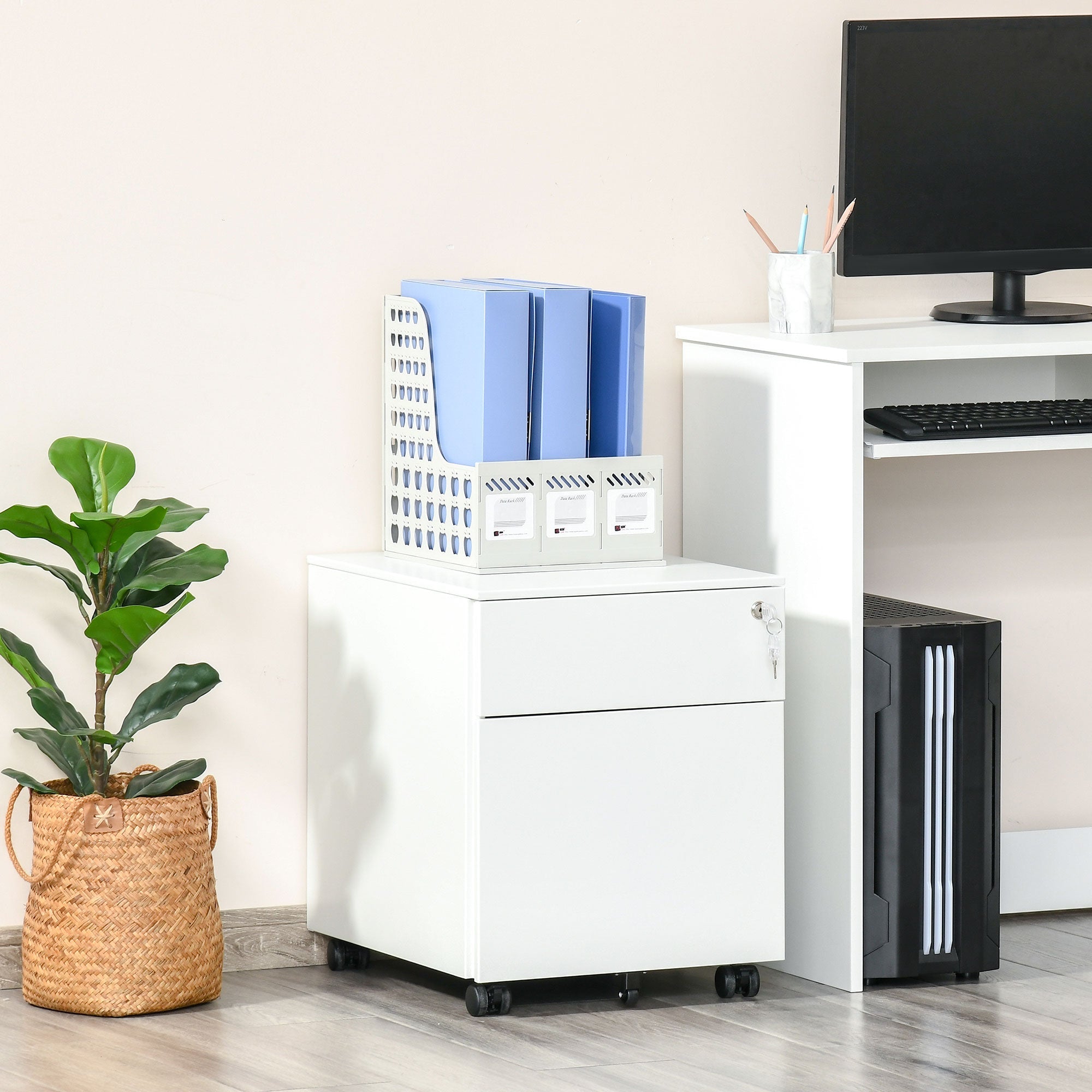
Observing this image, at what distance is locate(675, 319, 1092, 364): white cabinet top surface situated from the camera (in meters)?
2.73

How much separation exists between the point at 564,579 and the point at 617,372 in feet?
1.05

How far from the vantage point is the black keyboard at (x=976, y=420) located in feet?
8.97

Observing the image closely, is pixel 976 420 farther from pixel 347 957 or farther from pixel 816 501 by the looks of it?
pixel 347 957

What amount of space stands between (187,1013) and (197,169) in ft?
3.78

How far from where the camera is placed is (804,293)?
2863 mm

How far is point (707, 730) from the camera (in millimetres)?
2695

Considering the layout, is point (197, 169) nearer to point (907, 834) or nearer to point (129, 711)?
point (129, 711)

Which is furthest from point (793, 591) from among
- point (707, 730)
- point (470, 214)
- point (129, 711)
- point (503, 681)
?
point (129, 711)

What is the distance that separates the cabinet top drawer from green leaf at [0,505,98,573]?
1.70ft

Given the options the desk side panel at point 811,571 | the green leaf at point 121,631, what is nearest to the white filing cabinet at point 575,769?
→ the desk side panel at point 811,571

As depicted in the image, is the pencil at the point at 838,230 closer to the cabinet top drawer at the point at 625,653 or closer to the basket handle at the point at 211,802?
the cabinet top drawer at the point at 625,653

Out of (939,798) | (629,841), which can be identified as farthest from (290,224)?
(939,798)

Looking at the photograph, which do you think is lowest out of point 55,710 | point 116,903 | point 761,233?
point 116,903

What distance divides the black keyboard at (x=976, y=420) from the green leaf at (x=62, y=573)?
3.53ft
